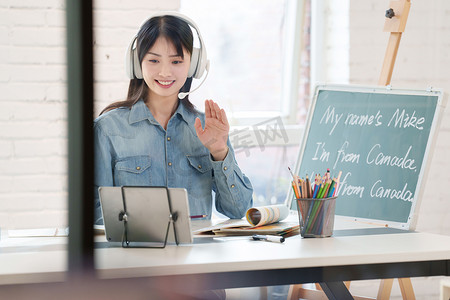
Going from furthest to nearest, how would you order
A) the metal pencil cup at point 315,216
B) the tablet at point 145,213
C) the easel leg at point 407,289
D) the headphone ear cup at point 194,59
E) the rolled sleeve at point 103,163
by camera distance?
the easel leg at point 407,289, the headphone ear cup at point 194,59, the rolled sleeve at point 103,163, the metal pencil cup at point 315,216, the tablet at point 145,213

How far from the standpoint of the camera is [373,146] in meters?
1.92

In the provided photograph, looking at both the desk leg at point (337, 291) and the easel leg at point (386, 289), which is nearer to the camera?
the desk leg at point (337, 291)

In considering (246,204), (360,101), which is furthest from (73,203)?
(360,101)

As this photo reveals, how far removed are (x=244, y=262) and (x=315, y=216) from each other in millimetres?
322

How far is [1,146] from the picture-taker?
7.55 ft

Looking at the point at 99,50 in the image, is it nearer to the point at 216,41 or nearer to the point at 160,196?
the point at 216,41

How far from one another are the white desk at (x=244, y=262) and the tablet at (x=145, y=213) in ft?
0.12

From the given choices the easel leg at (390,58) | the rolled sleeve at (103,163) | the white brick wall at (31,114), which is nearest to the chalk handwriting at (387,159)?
the easel leg at (390,58)

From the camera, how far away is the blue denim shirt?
168 cm

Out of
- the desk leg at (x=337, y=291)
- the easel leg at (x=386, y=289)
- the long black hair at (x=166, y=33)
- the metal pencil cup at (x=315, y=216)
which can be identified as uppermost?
the long black hair at (x=166, y=33)

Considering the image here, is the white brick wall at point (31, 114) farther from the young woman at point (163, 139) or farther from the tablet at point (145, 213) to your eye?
the tablet at point (145, 213)

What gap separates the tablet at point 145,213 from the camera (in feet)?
3.97

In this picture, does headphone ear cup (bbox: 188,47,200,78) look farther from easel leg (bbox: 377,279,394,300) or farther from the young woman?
easel leg (bbox: 377,279,394,300)

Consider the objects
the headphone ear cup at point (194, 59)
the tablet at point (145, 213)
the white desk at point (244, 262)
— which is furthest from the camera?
the headphone ear cup at point (194, 59)
